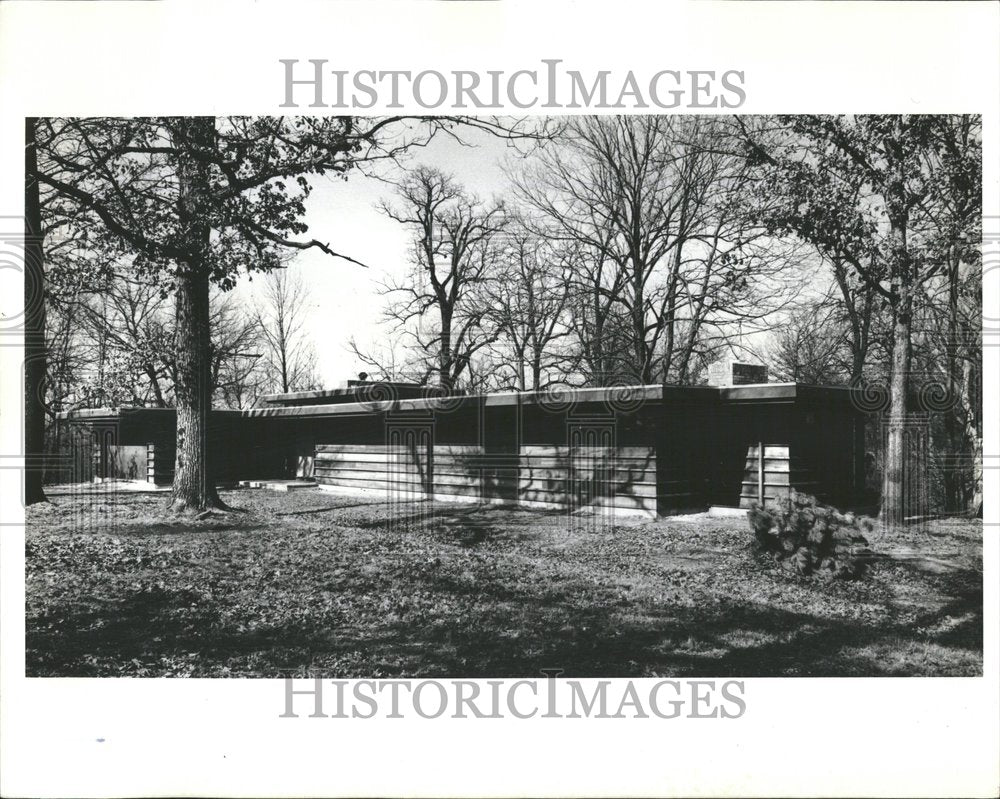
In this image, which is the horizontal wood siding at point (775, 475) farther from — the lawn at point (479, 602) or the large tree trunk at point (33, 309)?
the large tree trunk at point (33, 309)

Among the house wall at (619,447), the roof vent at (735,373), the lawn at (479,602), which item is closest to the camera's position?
the lawn at (479,602)

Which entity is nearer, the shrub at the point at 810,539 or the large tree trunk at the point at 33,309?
the large tree trunk at the point at 33,309

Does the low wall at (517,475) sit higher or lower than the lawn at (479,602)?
higher

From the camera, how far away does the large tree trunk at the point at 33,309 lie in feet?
25.3

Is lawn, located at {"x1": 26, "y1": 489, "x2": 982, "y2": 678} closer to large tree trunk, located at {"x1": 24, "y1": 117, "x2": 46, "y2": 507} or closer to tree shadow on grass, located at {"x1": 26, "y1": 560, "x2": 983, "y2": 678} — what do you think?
tree shadow on grass, located at {"x1": 26, "y1": 560, "x2": 983, "y2": 678}

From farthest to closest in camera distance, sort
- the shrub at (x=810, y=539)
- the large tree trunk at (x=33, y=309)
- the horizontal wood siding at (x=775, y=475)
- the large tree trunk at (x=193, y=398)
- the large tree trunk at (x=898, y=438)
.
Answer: the horizontal wood siding at (x=775, y=475) < the large tree trunk at (x=898, y=438) < the large tree trunk at (x=193, y=398) < the shrub at (x=810, y=539) < the large tree trunk at (x=33, y=309)

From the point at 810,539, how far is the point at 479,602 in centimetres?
436

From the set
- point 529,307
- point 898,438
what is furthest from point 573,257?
point 898,438

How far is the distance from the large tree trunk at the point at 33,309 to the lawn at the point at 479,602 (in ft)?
4.12

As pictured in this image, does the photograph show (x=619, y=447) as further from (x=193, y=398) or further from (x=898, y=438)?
(x=193, y=398)

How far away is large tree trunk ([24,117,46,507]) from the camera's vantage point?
25.3ft

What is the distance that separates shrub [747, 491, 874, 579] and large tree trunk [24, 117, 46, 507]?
8.61 m

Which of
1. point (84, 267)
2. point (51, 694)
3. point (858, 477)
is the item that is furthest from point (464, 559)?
point (858, 477)

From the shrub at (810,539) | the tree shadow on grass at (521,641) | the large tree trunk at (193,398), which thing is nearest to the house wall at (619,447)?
the large tree trunk at (193,398)
